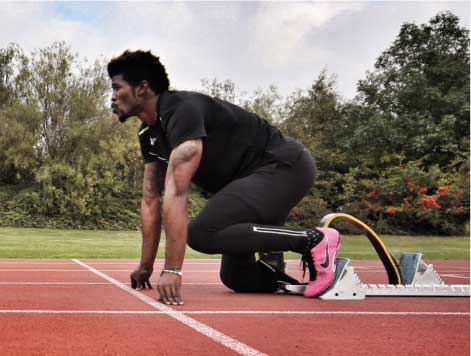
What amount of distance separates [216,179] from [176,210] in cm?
64

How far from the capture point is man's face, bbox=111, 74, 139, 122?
3.85 meters

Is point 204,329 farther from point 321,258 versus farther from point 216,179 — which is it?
point 216,179

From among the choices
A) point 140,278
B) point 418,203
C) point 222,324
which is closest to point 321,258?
point 222,324

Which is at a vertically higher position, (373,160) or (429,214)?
(373,160)

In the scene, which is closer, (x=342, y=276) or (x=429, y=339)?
(x=429, y=339)

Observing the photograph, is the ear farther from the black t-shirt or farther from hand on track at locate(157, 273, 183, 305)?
hand on track at locate(157, 273, 183, 305)

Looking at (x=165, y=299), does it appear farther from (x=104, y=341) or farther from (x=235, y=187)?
(x=104, y=341)

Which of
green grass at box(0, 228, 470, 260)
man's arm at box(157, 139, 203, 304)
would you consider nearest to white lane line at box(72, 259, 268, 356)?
man's arm at box(157, 139, 203, 304)

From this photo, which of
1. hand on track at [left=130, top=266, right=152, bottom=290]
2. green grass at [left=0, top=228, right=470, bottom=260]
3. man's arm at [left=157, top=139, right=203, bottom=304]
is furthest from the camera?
green grass at [left=0, top=228, right=470, bottom=260]

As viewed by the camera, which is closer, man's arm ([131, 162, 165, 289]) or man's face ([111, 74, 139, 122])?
man's face ([111, 74, 139, 122])

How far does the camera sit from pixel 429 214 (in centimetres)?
2319

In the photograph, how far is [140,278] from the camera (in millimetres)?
4422

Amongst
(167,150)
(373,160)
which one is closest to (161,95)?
(167,150)

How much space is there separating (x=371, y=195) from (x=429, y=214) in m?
2.67
